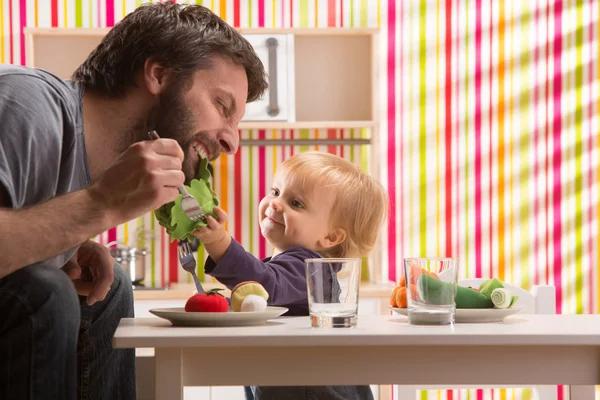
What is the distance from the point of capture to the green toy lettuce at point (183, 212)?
1704 mm

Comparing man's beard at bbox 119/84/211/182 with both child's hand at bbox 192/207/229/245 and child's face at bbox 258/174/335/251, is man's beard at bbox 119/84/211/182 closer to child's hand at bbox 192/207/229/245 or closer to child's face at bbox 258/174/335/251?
child's hand at bbox 192/207/229/245

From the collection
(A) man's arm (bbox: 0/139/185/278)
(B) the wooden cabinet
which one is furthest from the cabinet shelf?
(A) man's arm (bbox: 0/139/185/278)

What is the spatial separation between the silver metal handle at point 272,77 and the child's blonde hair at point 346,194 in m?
1.28

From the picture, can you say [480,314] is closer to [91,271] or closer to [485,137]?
[91,271]

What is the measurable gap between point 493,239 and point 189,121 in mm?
2442

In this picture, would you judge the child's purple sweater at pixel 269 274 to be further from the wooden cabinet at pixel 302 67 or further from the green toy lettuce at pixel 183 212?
the wooden cabinet at pixel 302 67

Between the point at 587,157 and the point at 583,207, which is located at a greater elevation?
the point at 587,157

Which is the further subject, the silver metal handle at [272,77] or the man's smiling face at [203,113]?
A: the silver metal handle at [272,77]

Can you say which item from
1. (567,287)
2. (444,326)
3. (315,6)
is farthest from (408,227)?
(444,326)

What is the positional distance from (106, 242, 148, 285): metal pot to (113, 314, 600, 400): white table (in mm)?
2387

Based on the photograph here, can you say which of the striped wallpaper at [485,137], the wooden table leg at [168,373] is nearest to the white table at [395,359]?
the wooden table leg at [168,373]

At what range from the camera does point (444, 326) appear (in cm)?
122

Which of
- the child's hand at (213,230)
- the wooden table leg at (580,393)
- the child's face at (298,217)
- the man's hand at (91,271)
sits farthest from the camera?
the child's face at (298,217)

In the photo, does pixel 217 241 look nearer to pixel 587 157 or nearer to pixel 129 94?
pixel 129 94
